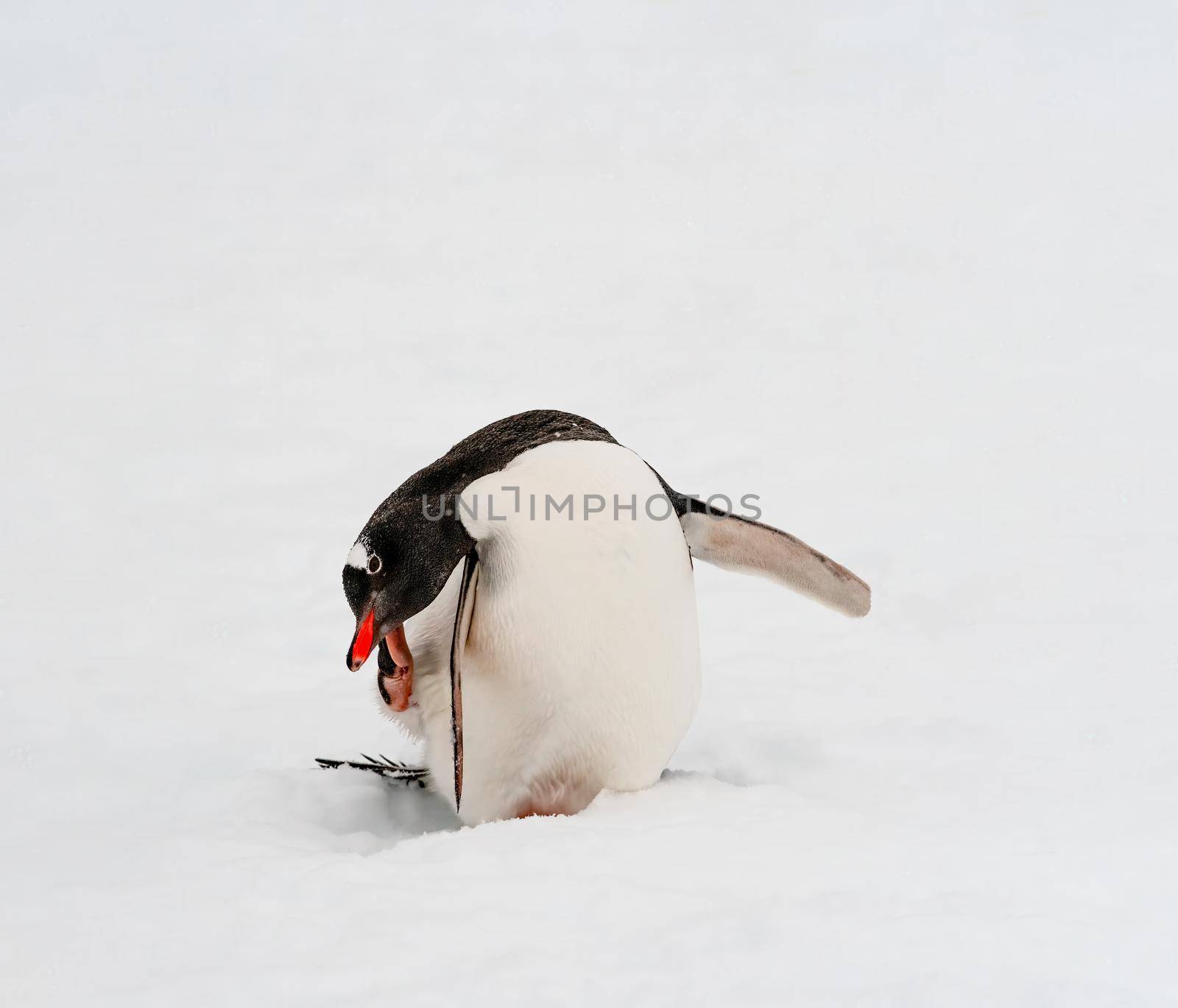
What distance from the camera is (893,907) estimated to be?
1.45m

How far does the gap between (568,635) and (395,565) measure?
0.95ft

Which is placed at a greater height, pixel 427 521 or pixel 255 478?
pixel 255 478

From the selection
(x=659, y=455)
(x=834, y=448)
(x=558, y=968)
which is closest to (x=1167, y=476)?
(x=834, y=448)

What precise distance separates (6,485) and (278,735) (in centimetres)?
196

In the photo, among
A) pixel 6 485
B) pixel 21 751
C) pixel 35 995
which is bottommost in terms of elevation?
pixel 35 995

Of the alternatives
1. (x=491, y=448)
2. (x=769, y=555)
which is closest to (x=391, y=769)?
(x=491, y=448)

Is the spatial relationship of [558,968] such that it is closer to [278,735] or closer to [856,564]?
[278,735]

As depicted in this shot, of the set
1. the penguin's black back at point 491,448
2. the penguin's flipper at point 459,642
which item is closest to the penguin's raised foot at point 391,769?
the penguin's flipper at point 459,642

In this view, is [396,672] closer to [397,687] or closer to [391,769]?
[397,687]

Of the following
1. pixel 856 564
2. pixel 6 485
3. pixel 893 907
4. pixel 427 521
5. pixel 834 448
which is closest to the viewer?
pixel 893 907

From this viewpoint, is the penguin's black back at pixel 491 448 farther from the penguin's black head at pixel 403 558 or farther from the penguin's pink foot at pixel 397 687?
the penguin's pink foot at pixel 397 687

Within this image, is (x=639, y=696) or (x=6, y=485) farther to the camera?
(x=6, y=485)

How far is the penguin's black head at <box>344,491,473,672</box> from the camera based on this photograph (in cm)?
186

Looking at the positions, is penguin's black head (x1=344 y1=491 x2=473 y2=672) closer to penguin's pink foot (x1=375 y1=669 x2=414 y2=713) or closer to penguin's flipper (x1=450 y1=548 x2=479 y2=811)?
penguin's flipper (x1=450 y1=548 x2=479 y2=811)
